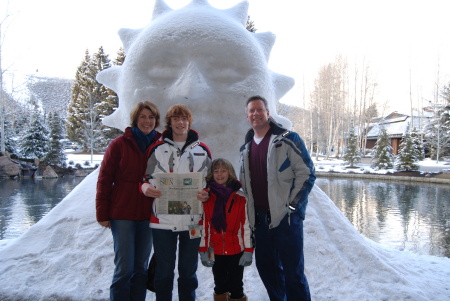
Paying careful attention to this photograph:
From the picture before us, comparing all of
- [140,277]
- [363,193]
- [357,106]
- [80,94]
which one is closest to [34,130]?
[80,94]

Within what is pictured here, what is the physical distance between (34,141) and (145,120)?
66.7 feet

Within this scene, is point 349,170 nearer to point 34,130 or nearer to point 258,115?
point 258,115

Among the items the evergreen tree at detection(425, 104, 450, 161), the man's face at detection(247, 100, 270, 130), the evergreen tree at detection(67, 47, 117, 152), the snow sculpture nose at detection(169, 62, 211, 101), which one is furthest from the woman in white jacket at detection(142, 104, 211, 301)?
the evergreen tree at detection(425, 104, 450, 161)

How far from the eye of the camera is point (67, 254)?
121 inches

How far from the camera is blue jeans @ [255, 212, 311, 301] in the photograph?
2.02 m

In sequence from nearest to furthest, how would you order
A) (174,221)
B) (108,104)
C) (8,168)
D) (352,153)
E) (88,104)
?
(174,221) < (8,168) < (352,153) < (108,104) < (88,104)

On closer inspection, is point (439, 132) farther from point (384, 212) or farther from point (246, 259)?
point (246, 259)

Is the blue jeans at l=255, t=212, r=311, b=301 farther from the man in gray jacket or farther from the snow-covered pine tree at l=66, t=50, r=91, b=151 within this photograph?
the snow-covered pine tree at l=66, t=50, r=91, b=151

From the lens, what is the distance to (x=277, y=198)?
2.04 m

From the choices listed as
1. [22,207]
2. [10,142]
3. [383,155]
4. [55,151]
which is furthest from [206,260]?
[10,142]

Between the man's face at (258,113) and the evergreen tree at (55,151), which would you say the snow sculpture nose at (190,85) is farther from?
the evergreen tree at (55,151)

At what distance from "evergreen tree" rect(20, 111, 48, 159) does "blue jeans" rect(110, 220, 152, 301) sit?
66.3 feet

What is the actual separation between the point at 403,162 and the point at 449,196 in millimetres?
6689

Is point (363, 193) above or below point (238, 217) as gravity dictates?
below
